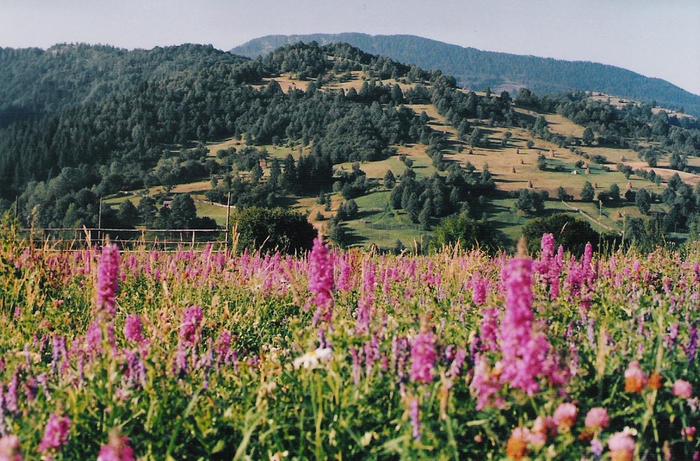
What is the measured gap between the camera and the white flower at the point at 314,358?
341 cm

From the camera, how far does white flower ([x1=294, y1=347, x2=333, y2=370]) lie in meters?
3.41

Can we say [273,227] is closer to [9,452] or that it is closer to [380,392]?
[380,392]

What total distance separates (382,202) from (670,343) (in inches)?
3878

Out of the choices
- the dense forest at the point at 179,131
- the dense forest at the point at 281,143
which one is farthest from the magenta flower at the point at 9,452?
the dense forest at the point at 179,131

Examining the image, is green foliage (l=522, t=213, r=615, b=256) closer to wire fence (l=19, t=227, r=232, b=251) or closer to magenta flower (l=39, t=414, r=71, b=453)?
wire fence (l=19, t=227, r=232, b=251)

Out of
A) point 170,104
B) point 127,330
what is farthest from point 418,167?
point 127,330

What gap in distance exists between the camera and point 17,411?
3008mm

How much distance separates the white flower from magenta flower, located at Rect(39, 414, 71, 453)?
45.0 inches

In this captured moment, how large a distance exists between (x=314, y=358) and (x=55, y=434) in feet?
4.25

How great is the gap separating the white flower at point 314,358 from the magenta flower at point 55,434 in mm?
1143

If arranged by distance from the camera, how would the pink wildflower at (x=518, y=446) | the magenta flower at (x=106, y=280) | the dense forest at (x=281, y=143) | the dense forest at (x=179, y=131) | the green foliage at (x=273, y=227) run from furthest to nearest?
the dense forest at (x=179, y=131) < the dense forest at (x=281, y=143) < the green foliage at (x=273, y=227) < the magenta flower at (x=106, y=280) < the pink wildflower at (x=518, y=446)

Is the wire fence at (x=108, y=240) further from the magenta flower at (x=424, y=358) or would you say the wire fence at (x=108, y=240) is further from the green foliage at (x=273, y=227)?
the green foliage at (x=273, y=227)

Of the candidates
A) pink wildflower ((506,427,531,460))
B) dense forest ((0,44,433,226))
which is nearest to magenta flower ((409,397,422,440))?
pink wildflower ((506,427,531,460))

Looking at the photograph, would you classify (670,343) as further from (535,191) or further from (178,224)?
(535,191)
